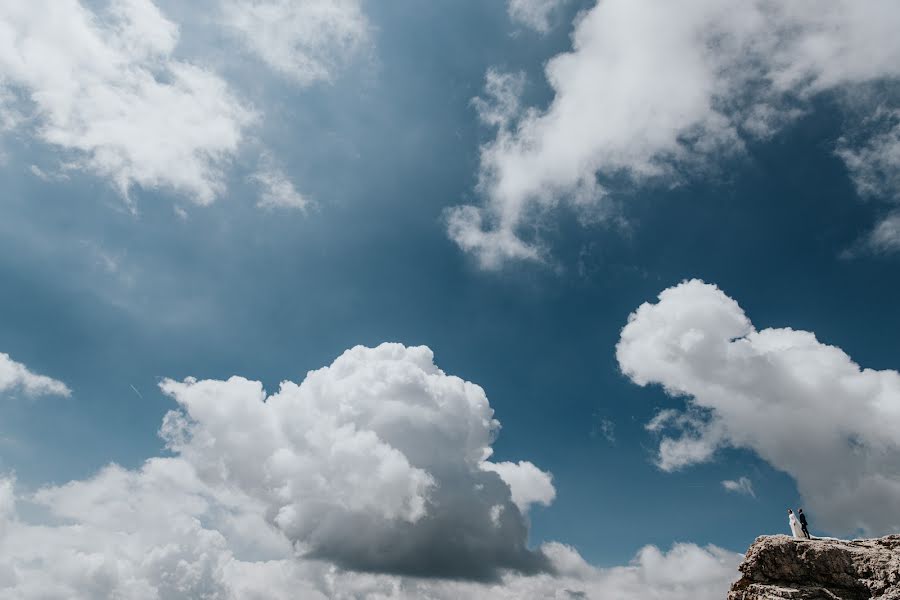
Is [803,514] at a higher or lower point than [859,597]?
higher

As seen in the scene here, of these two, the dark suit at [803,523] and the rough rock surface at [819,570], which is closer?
the rough rock surface at [819,570]

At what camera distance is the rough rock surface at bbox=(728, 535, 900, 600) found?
59.2 m

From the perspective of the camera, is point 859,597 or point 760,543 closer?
point 859,597

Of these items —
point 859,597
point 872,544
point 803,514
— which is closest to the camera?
point 859,597

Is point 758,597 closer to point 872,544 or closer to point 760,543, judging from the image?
point 760,543

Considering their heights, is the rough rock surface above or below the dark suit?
below

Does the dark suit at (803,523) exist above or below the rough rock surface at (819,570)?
above

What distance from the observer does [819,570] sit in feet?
202

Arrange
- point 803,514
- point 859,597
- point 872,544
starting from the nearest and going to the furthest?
point 859,597 → point 872,544 → point 803,514

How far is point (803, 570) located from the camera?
6197cm

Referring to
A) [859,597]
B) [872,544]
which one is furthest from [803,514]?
[859,597]

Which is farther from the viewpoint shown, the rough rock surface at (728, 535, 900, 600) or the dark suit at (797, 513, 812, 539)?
the dark suit at (797, 513, 812, 539)

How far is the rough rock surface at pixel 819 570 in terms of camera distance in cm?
5922

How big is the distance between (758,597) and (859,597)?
31.5ft
